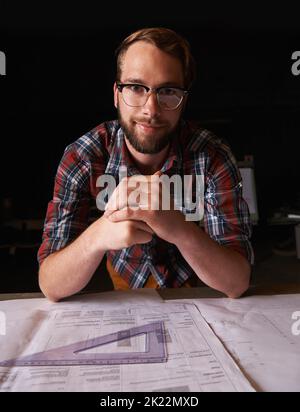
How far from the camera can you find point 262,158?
15.2 feet

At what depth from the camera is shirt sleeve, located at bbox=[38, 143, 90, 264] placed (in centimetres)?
87

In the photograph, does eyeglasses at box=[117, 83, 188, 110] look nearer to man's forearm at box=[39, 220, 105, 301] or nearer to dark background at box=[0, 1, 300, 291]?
man's forearm at box=[39, 220, 105, 301]

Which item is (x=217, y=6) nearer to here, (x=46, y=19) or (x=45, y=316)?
(x=46, y=19)

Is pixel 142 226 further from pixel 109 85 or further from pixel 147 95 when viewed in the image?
pixel 109 85

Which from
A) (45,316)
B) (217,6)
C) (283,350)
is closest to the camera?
(283,350)

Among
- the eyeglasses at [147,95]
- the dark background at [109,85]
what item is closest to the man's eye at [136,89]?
the eyeglasses at [147,95]

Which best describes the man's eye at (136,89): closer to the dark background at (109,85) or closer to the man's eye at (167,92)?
the man's eye at (167,92)

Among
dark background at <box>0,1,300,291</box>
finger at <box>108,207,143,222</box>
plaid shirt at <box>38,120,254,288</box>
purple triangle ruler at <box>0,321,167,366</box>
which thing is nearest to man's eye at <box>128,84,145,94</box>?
plaid shirt at <box>38,120,254,288</box>

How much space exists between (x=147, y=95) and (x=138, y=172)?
21cm

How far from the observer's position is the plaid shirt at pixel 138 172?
870mm

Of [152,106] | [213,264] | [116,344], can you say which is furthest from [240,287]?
[152,106]
